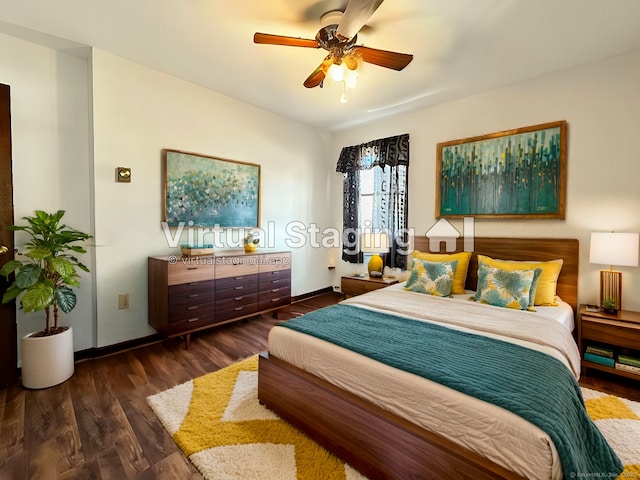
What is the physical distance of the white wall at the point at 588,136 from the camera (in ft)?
8.29

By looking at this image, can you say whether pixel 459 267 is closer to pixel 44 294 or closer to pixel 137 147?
pixel 137 147

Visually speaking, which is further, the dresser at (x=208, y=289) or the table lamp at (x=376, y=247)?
the table lamp at (x=376, y=247)

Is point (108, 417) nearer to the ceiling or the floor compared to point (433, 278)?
nearer to the floor

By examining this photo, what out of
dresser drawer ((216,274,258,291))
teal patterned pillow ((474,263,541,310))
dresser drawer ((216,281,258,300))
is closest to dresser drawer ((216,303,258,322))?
dresser drawer ((216,281,258,300))

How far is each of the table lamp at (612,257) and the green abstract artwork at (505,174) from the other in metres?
0.48

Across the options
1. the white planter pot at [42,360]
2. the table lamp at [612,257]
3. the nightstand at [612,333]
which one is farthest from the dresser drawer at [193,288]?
the table lamp at [612,257]

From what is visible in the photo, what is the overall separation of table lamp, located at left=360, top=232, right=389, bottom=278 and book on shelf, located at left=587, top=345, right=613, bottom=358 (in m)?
2.01

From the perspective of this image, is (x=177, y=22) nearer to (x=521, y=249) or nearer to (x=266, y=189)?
(x=266, y=189)

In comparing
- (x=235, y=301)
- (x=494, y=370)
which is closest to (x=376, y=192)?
(x=235, y=301)

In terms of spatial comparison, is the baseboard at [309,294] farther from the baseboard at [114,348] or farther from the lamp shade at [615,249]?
the lamp shade at [615,249]

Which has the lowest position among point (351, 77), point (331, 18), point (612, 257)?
point (612, 257)

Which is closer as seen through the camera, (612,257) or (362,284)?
(612,257)

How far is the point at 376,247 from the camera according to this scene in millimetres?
3639

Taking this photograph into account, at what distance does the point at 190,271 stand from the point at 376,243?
2.12 m
